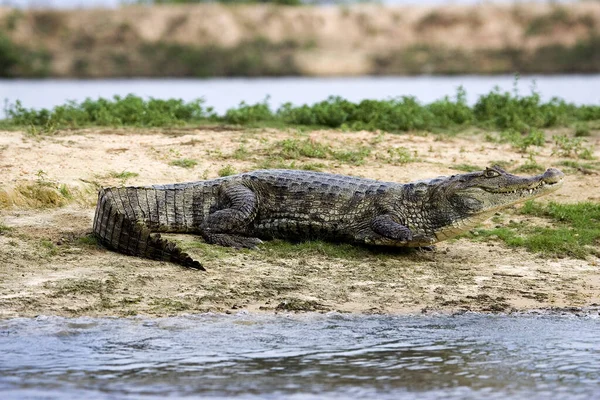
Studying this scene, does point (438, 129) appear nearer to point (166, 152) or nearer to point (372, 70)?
point (166, 152)

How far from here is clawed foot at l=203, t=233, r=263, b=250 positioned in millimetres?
7719

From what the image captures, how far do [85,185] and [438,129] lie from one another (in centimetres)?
522

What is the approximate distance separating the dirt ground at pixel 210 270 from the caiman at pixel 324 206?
0.19 metres

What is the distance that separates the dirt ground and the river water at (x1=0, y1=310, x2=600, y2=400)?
0.23 metres

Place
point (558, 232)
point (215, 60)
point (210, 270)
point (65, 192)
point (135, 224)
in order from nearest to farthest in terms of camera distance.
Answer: point (210, 270) < point (135, 224) < point (558, 232) < point (65, 192) < point (215, 60)

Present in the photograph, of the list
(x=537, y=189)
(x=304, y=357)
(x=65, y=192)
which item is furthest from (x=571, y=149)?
(x=304, y=357)

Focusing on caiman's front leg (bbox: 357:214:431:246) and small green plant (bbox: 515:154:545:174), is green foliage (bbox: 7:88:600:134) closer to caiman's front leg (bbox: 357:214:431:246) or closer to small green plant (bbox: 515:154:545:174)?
small green plant (bbox: 515:154:545:174)

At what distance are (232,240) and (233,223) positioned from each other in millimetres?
151

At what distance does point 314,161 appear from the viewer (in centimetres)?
1038

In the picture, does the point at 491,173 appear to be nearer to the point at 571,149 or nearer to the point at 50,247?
the point at 50,247

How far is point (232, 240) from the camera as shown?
25.5 feet

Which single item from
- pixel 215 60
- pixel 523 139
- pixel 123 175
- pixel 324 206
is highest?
pixel 215 60

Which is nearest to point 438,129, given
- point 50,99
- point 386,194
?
point 386,194

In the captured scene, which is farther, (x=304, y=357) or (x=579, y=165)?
(x=579, y=165)
